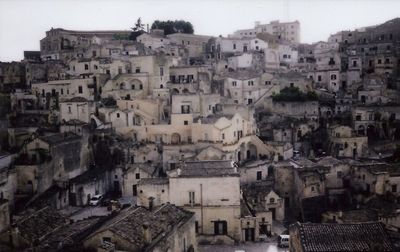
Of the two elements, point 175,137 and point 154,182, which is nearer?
point 154,182

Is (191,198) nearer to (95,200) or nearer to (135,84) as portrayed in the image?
(95,200)

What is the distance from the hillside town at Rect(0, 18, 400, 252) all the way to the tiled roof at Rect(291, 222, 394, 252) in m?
0.08

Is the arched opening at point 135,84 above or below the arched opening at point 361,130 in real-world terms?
above

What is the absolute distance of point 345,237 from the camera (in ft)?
72.2

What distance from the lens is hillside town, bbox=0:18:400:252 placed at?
25609 millimetres

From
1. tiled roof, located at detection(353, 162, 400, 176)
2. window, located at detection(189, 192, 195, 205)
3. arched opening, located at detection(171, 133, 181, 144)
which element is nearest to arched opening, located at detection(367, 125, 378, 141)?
tiled roof, located at detection(353, 162, 400, 176)

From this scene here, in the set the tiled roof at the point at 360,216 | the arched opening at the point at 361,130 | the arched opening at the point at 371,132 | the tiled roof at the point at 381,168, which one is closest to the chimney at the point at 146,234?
the tiled roof at the point at 360,216

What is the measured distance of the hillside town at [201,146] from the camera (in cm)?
2561

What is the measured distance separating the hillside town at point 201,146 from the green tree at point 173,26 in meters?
10.3

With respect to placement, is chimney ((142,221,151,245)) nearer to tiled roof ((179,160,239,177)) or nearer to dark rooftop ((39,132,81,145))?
tiled roof ((179,160,239,177))

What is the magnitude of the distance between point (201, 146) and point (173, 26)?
40468mm

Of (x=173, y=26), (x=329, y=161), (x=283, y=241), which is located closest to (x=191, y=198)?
(x=283, y=241)

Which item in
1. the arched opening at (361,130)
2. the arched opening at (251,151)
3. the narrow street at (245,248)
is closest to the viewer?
the narrow street at (245,248)

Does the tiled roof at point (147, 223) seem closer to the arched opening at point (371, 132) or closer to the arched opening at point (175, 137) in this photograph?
the arched opening at point (175, 137)
